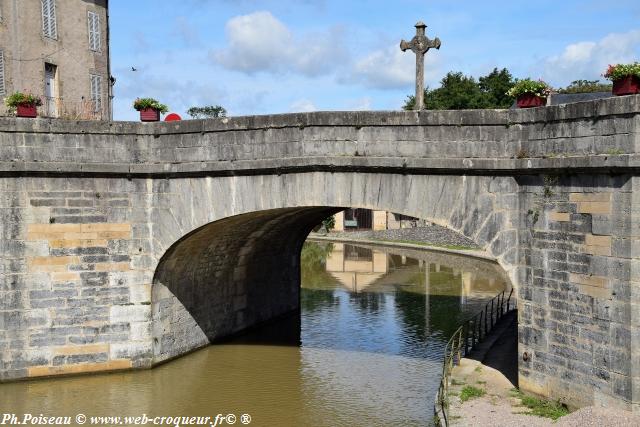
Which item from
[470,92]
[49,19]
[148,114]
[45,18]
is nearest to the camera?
[148,114]

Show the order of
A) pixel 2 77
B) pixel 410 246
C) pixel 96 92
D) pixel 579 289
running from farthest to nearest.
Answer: pixel 410 246 < pixel 96 92 < pixel 2 77 < pixel 579 289

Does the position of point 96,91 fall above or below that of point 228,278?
above

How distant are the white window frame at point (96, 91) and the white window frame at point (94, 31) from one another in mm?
816

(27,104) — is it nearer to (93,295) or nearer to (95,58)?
(93,295)

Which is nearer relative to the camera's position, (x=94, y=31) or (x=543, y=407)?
(x=543, y=407)

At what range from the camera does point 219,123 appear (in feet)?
41.5

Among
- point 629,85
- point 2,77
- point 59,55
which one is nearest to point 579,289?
point 629,85

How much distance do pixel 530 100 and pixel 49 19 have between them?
528 inches

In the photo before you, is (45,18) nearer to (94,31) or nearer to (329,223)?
(94,31)

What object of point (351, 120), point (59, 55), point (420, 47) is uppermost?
point (59, 55)

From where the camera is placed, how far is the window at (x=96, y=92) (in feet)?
63.8

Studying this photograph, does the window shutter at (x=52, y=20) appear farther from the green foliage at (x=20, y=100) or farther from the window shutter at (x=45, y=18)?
the green foliage at (x=20, y=100)

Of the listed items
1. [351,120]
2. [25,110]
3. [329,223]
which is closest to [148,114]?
[25,110]

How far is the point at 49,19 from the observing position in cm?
1791
